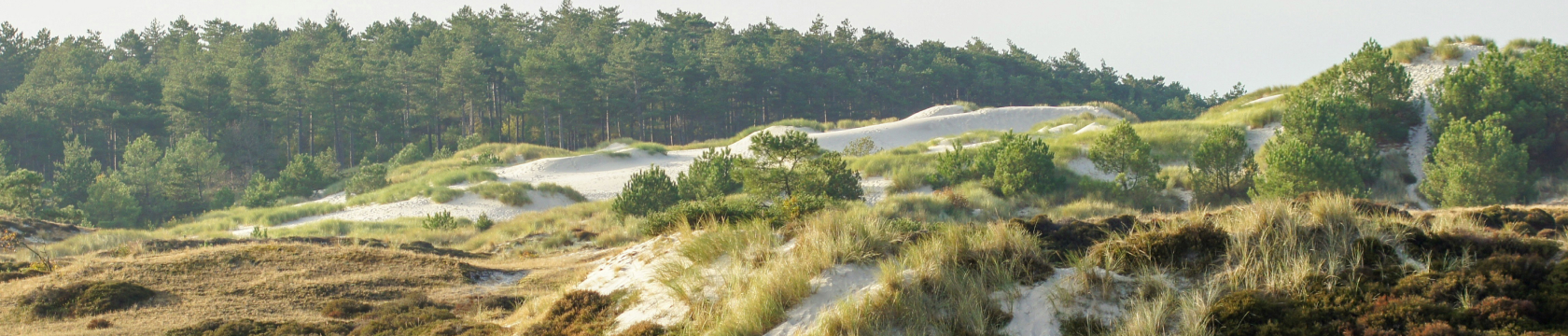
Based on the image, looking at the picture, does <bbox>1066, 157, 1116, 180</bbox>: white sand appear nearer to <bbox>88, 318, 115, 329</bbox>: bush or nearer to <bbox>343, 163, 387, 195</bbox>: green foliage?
<bbox>88, 318, 115, 329</bbox>: bush

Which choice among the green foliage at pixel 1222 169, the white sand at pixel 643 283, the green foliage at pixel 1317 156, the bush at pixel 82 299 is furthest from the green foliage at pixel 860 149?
the bush at pixel 82 299

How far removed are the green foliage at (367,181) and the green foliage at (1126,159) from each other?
2895 cm

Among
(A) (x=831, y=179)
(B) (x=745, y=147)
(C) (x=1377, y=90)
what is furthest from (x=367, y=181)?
(C) (x=1377, y=90)

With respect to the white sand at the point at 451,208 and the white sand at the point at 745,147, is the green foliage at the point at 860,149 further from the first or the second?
the white sand at the point at 451,208

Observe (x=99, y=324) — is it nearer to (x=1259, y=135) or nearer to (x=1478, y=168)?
(x=1478, y=168)

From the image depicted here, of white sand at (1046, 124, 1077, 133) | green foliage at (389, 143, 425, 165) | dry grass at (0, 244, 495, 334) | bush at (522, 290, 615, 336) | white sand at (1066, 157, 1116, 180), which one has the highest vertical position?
green foliage at (389, 143, 425, 165)

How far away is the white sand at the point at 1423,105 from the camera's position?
2147cm

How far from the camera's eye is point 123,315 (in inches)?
331

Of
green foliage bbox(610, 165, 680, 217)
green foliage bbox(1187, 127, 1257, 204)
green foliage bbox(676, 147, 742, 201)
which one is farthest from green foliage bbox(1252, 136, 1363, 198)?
green foliage bbox(610, 165, 680, 217)

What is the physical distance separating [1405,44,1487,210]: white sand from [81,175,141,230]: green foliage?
4315 cm

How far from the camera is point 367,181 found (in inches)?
1519

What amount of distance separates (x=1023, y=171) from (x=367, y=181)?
92.8 feet

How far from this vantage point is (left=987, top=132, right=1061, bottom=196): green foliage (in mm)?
22109

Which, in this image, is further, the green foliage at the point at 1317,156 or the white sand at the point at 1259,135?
the white sand at the point at 1259,135
